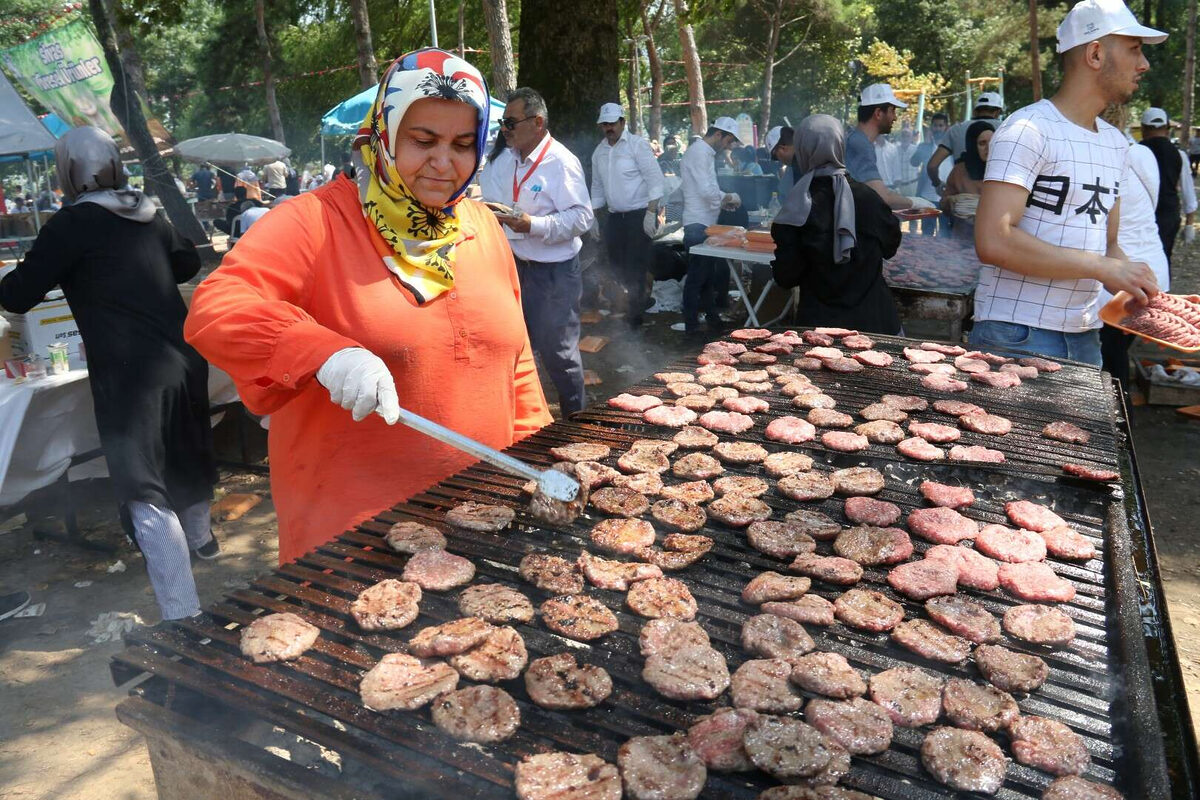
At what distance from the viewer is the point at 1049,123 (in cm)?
359

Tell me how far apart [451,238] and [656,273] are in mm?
7923

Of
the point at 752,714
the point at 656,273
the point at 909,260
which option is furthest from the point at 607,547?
the point at 656,273

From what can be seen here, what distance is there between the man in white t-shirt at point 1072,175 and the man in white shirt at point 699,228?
561 cm

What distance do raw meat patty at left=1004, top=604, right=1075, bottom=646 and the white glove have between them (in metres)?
1.58

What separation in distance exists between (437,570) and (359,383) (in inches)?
19.9

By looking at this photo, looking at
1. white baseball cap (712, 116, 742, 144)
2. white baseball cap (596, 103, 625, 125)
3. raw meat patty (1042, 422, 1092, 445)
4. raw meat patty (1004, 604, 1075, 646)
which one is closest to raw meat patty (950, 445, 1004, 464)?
raw meat patty (1042, 422, 1092, 445)

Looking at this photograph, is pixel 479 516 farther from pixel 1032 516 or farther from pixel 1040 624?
pixel 1032 516

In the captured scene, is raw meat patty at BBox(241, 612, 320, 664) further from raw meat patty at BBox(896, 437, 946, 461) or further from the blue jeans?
the blue jeans

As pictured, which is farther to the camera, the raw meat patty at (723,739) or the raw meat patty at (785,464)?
the raw meat patty at (785,464)

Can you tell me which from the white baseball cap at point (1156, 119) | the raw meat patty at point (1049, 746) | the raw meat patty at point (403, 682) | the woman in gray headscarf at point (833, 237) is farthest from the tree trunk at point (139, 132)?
the raw meat patty at point (1049, 746)

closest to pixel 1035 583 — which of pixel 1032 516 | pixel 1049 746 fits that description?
pixel 1032 516

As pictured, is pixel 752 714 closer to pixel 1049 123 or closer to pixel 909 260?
pixel 1049 123

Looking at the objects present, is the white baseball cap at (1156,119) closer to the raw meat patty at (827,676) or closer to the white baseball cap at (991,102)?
the white baseball cap at (991,102)

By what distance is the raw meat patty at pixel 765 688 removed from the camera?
165 cm
